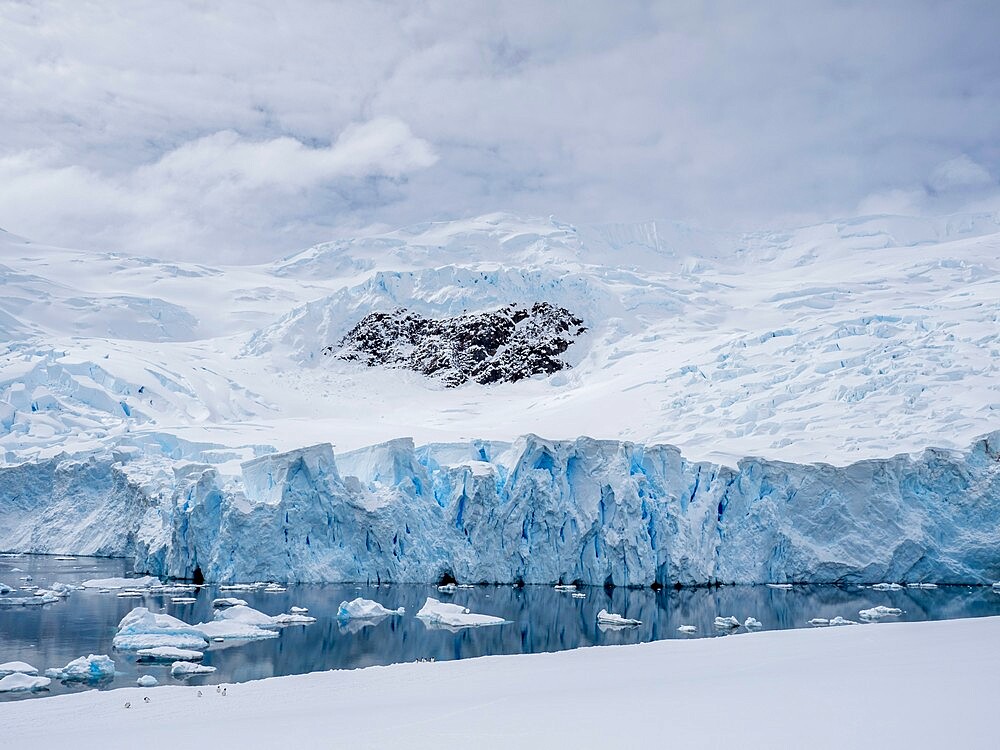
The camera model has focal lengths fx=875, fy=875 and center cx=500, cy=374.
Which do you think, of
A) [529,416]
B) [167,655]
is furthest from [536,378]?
[167,655]

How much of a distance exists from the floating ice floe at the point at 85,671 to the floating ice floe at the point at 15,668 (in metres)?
0.18

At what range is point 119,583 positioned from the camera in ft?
60.3

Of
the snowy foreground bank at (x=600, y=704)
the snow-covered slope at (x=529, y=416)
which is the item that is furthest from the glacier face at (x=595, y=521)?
the snowy foreground bank at (x=600, y=704)

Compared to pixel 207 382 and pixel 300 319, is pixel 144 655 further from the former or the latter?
pixel 300 319

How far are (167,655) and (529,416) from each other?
24.6m

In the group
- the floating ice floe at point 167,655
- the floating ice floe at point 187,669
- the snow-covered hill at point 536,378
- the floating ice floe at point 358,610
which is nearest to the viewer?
the floating ice floe at point 187,669

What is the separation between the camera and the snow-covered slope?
20359 millimetres

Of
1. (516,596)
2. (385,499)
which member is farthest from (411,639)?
(385,499)

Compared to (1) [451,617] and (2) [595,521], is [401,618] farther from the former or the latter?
(2) [595,521]

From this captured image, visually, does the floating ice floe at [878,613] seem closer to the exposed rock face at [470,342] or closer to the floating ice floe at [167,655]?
the floating ice floe at [167,655]

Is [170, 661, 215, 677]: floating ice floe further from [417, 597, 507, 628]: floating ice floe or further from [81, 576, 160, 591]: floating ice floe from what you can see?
[81, 576, 160, 591]: floating ice floe

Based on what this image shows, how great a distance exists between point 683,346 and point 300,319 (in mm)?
→ 21167

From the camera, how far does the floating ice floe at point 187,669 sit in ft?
33.7

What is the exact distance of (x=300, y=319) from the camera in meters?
48.1
